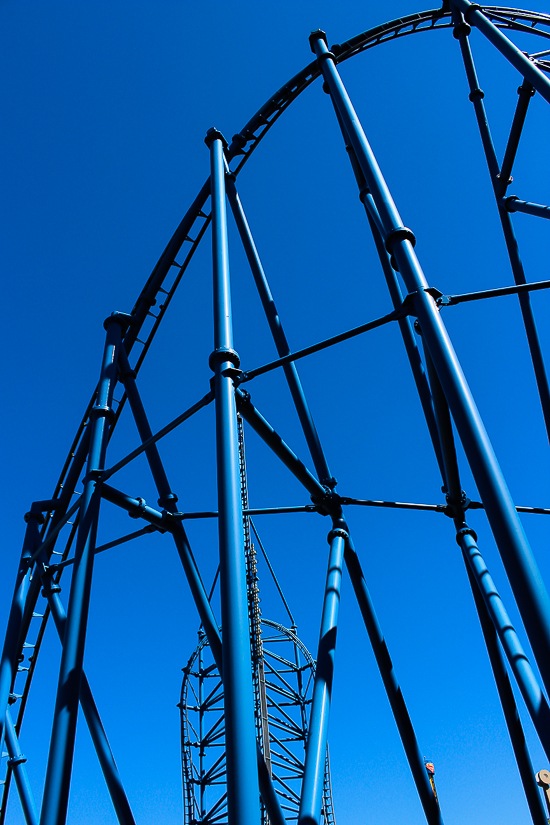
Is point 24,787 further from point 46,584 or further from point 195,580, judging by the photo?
point 195,580

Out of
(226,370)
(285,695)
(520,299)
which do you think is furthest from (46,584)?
(285,695)

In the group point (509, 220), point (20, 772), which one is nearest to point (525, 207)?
point (509, 220)

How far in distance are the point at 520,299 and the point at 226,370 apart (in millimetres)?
4362

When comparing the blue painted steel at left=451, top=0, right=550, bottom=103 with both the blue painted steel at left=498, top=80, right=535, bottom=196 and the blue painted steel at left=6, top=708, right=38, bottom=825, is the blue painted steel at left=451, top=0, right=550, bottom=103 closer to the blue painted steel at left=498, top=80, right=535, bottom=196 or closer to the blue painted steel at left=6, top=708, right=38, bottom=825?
the blue painted steel at left=498, top=80, right=535, bottom=196

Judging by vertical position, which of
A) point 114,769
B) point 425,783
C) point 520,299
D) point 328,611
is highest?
point 520,299

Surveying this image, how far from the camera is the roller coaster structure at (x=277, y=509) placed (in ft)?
11.2

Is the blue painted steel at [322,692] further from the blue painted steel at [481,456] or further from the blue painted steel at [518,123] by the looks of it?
the blue painted steel at [518,123]

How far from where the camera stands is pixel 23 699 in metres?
9.01

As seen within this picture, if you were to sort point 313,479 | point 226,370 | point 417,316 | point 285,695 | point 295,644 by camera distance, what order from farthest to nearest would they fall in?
1. point 295,644
2. point 285,695
3. point 313,479
4. point 226,370
5. point 417,316

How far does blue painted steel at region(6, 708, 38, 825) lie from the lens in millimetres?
7551

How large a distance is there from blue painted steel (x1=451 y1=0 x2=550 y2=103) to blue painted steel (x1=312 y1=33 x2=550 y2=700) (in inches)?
91.5

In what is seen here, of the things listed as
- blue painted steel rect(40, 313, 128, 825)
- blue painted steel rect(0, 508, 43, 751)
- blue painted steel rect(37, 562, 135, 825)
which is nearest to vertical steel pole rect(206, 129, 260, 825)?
blue painted steel rect(40, 313, 128, 825)

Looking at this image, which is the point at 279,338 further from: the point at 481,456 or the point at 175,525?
the point at 481,456

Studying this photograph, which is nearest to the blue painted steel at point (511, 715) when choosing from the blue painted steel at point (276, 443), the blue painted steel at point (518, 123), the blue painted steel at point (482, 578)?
the blue painted steel at point (482, 578)
